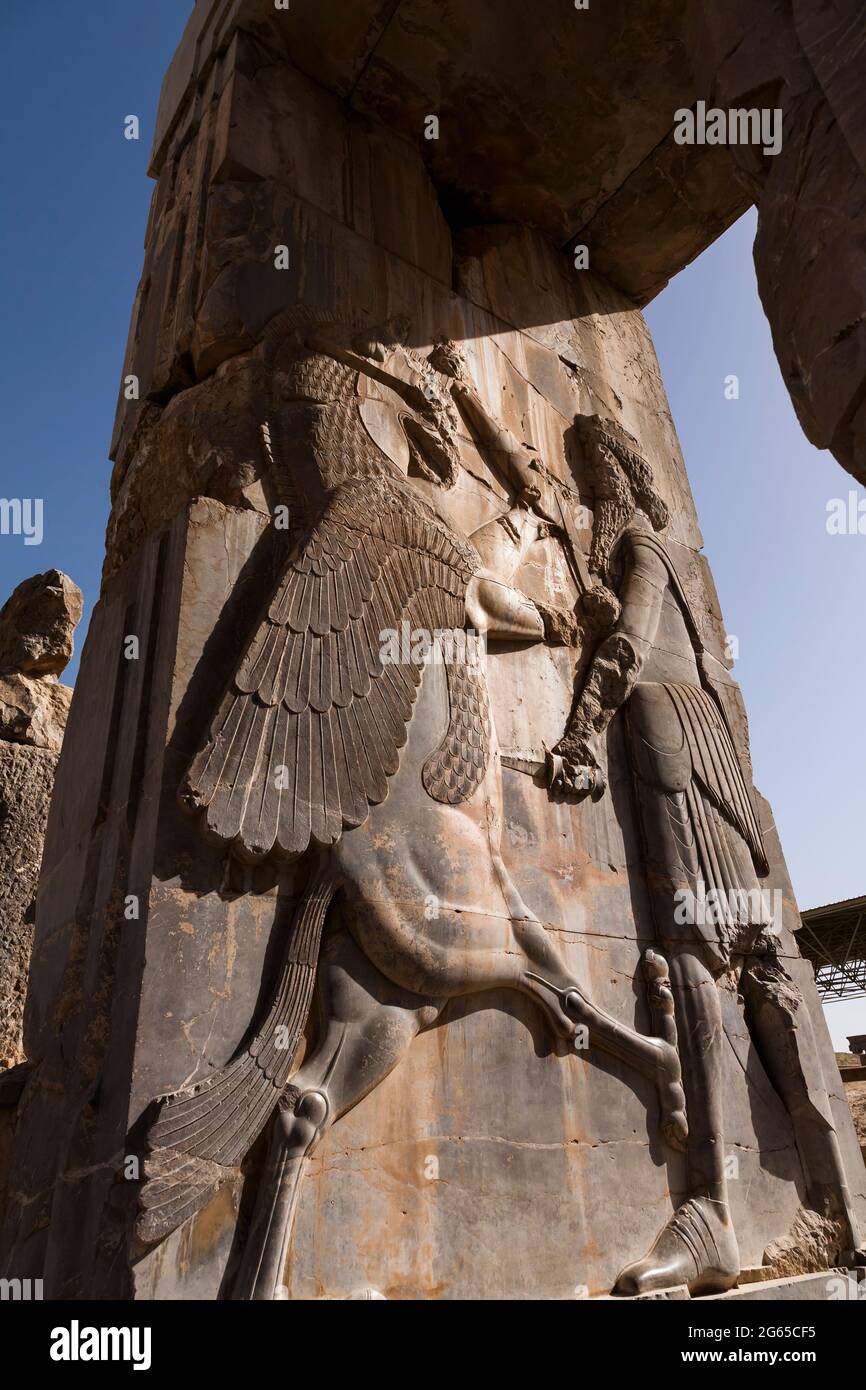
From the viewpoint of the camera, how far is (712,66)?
12.8ft

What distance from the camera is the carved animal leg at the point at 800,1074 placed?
3971 mm

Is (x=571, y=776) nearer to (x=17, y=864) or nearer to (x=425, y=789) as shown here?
(x=425, y=789)

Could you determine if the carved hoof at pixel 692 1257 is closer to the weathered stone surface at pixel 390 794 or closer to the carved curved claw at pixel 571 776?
the weathered stone surface at pixel 390 794

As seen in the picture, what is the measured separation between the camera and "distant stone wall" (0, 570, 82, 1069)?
5.91 meters

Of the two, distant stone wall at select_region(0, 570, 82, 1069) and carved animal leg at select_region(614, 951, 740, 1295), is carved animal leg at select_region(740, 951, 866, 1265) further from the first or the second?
distant stone wall at select_region(0, 570, 82, 1069)

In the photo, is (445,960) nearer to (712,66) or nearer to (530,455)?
(530,455)

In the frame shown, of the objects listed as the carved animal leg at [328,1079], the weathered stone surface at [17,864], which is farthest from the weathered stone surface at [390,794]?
the weathered stone surface at [17,864]

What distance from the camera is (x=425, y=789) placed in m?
3.54

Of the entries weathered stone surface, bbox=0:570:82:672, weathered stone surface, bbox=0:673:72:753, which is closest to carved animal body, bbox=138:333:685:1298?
weathered stone surface, bbox=0:673:72:753

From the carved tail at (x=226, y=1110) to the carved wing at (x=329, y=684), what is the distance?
1.24ft

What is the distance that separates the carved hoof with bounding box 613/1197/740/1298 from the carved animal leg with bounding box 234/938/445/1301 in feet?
3.87

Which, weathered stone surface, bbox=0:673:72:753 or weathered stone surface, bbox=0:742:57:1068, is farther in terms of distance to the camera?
weathered stone surface, bbox=0:673:72:753
